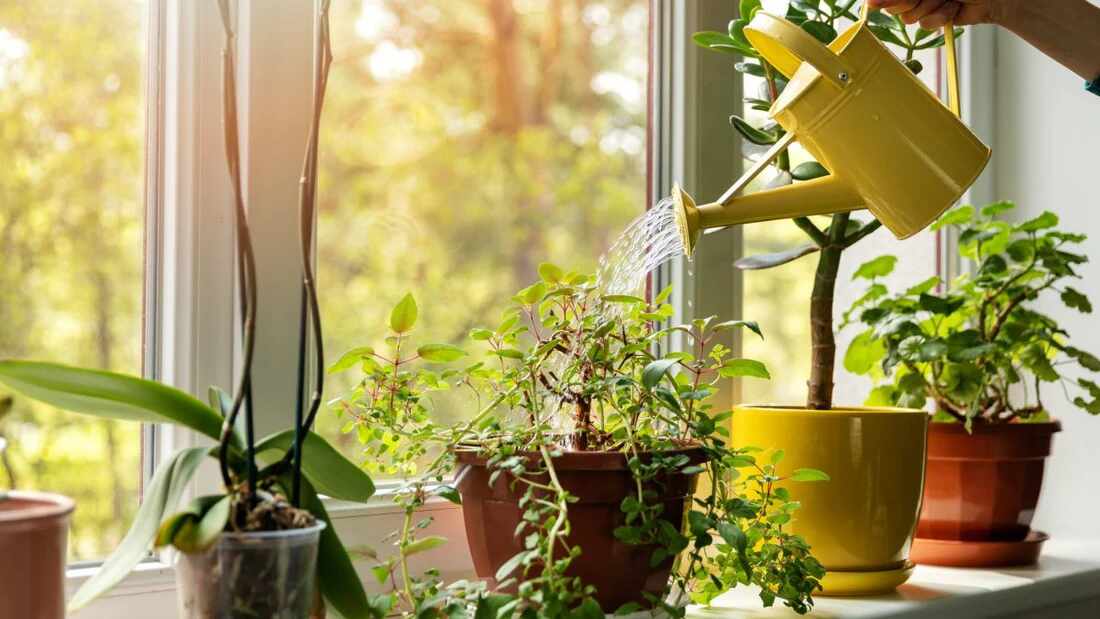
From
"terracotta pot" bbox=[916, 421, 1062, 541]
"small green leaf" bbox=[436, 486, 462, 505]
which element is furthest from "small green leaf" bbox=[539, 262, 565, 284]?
"terracotta pot" bbox=[916, 421, 1062, 541]

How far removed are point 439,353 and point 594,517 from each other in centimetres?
20

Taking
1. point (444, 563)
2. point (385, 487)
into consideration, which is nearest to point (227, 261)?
point (385, 487)

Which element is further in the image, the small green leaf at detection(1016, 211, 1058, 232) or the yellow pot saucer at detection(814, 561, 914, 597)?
→ the small green leaf at detection(1016, 211, 1058, 232)

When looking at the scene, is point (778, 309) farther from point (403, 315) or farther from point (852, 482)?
point (403, 315)

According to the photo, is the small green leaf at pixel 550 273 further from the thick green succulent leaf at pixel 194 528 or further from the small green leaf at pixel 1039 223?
the small green leaf at pixel 1039 223

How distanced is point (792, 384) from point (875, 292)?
0.22 meters

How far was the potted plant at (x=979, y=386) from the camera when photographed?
142cm

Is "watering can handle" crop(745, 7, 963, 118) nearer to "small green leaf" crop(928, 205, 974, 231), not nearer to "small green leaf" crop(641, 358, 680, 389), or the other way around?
"small green leaf" crop(641, 358, 680, 389)

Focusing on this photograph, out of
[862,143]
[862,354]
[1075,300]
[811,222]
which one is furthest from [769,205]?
[1075,300]

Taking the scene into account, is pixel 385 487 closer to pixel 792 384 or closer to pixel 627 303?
pixel 627 303

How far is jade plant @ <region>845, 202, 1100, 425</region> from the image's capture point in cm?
141

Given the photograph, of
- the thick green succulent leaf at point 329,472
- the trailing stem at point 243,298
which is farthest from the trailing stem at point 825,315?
the trailing stem at point 243,298

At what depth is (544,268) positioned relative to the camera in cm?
103

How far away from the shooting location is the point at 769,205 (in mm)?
928
